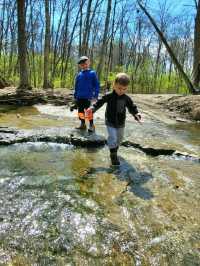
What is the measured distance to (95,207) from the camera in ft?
14.7

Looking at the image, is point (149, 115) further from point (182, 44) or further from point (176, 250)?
point (182, 44)

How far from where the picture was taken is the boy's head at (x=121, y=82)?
230 inches

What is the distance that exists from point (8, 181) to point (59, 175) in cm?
74

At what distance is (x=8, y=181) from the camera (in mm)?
5152

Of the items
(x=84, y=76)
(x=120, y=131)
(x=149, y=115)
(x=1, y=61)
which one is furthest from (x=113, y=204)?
(x=1, y=61)

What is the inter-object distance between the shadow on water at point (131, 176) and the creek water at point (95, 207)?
1 cm

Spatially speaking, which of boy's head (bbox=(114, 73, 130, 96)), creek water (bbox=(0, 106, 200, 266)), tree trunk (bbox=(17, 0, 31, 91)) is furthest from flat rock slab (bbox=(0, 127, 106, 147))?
tree trunk (bbox=(17, 0, 31, 91))

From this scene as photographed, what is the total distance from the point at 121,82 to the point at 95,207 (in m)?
2.21

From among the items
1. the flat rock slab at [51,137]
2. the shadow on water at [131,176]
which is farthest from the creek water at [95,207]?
the flat rock slab at [51,137]

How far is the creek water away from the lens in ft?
11.8

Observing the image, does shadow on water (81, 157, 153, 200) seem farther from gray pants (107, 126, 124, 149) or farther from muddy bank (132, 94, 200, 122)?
muddy bank (132, 94, 200, 122)

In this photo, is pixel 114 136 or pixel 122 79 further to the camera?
pixel 114 136

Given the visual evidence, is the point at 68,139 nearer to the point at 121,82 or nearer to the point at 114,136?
the point at 114,136

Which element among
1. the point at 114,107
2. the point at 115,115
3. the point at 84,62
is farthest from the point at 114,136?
the point at 84,62
